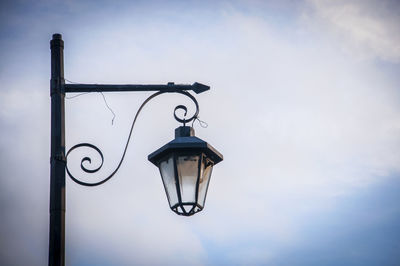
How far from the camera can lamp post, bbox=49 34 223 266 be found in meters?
6.98

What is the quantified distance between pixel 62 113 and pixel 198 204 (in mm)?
1865

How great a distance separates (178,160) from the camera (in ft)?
24.2

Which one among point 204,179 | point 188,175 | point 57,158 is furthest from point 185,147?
point 57,158

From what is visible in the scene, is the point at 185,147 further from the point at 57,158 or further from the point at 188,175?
the point at 57,158

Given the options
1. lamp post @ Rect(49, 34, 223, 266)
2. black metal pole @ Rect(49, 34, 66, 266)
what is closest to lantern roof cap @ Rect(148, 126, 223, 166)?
lamp post @ Rect(49, 34, 223, 266)

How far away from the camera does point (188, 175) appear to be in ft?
24.0

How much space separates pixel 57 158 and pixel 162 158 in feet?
4.08

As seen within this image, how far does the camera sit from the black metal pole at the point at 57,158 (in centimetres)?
668

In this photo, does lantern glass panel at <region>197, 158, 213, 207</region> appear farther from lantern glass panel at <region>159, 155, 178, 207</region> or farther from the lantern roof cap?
lantern glass panel at <region>159, 155, 178, 207</region>

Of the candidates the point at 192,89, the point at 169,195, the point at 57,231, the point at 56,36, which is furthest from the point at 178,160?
the point at 56,36

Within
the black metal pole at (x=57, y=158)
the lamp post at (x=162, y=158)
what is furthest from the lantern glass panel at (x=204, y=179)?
the black metal pole at (x=57, y=158)

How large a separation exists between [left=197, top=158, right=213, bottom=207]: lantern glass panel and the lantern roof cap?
0.09 m

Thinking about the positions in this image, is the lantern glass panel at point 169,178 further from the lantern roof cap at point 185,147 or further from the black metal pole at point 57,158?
the black metal pole at point 57,158

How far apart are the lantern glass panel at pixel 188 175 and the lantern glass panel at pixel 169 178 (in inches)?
3.2
